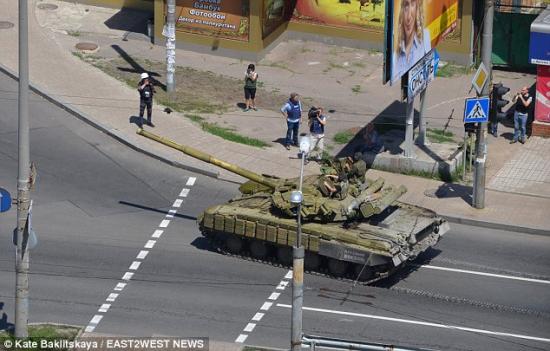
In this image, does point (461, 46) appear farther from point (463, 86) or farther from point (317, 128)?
point (317, 128)

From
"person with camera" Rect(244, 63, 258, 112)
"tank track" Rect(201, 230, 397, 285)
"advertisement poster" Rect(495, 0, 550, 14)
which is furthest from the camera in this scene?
"advertisement poster" Rect(495, 0, 550, 14)

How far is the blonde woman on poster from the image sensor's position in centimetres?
3581

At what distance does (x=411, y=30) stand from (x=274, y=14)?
1261 cm

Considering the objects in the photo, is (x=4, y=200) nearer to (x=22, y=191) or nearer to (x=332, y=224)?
(x=22, y=191)

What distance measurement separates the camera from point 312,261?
106ft

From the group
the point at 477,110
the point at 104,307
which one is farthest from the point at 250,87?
the point at 104,307

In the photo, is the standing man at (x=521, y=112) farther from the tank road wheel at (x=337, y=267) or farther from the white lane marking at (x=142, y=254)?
the white lane marking at (x=142, y=254)

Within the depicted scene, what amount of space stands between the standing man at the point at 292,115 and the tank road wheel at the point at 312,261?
29.6 ft

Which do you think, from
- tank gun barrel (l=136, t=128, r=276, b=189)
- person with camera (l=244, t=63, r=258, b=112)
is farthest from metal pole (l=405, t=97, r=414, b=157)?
person with camera (l=244, t=63, r=258, b=112)

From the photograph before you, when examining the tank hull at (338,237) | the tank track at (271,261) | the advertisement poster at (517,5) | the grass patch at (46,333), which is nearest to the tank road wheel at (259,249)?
the tank hull at (338,237)

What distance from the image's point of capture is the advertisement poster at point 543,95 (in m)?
42.3

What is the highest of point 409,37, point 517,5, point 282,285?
point 409,37

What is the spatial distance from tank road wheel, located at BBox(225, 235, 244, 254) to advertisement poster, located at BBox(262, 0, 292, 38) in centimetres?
1604

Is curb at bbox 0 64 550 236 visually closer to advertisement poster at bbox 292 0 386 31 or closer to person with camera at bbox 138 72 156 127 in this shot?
person with camera at bbox 138 72 156 127
